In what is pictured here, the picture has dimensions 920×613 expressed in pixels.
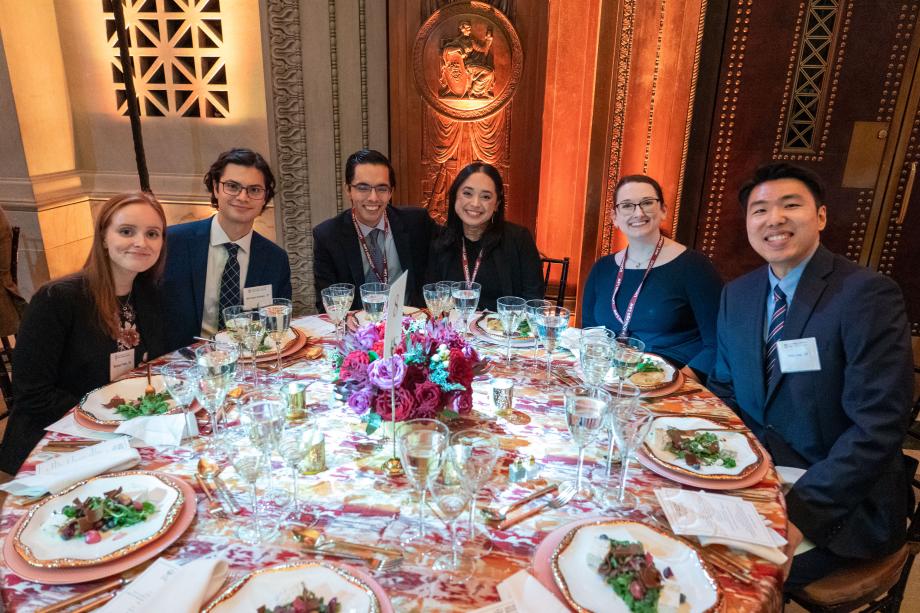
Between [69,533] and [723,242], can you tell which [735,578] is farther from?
[723,242]

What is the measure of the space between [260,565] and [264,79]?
381 centimetres

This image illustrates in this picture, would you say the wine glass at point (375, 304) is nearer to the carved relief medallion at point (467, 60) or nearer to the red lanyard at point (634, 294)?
the red lanyard at point (634, 294)

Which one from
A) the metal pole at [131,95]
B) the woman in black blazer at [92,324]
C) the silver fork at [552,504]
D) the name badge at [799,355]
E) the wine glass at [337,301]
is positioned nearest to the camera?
the silver fork at [552,504]

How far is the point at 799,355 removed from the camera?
5.45 feet

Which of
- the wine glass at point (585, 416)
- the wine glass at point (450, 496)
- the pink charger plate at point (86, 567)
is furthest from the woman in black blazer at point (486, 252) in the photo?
the pink charger plate at point (86, 567)

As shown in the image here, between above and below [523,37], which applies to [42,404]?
below

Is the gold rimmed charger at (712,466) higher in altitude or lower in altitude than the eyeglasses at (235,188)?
lower

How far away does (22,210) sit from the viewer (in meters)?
4.23

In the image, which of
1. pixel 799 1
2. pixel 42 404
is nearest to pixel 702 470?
pixel 42 404

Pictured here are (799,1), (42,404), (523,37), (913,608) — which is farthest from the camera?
(523,37)

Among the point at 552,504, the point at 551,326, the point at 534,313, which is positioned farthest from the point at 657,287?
the point at 552,504

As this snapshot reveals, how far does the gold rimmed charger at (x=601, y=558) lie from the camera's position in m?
0.93

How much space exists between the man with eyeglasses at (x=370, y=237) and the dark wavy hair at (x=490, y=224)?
0.89 feet

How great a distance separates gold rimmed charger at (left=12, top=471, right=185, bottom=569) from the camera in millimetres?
996
